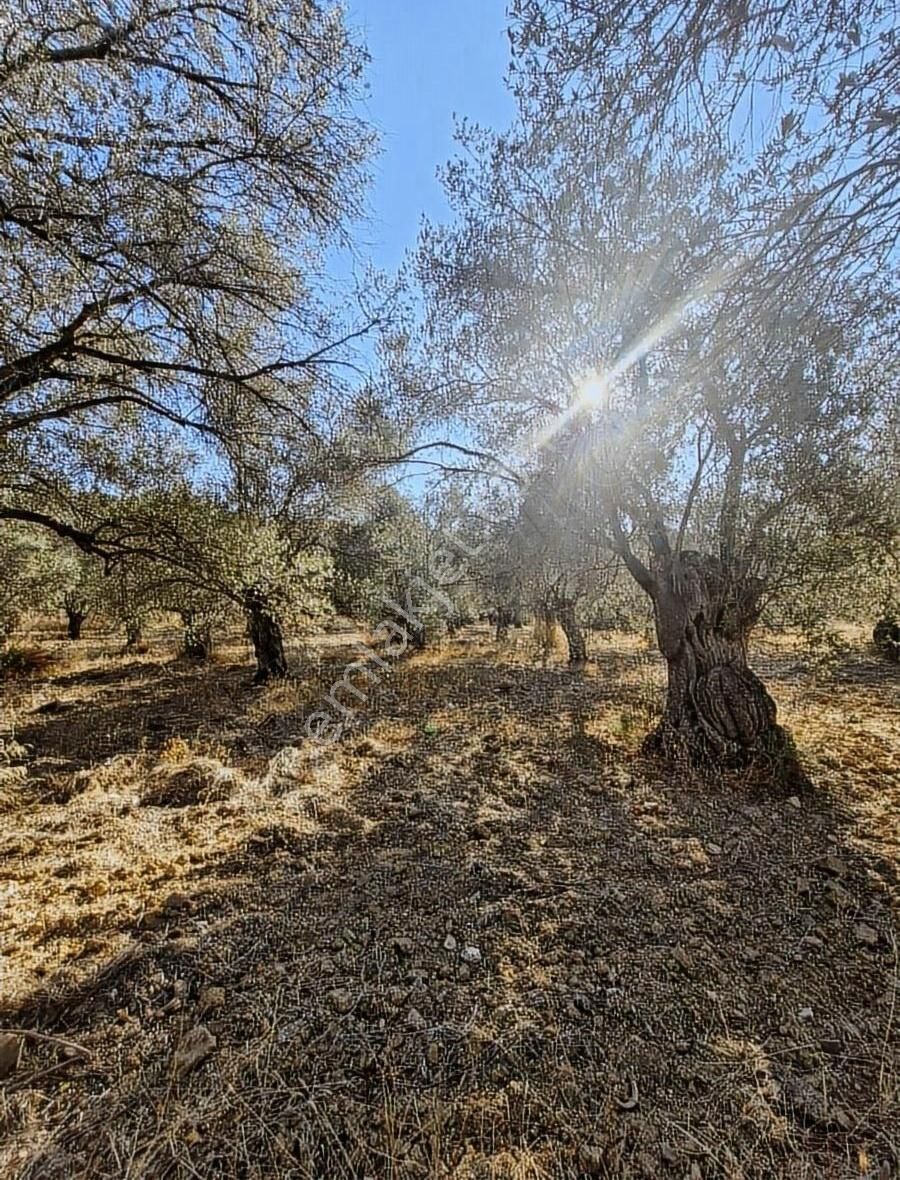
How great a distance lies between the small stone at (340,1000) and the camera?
2.06 metres

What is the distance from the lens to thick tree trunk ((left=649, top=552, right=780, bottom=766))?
183 inches

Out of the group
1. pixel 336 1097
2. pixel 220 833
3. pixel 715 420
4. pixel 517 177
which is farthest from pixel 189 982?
pixel 517 177

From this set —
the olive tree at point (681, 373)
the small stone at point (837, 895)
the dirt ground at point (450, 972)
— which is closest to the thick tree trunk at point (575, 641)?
the olive tree at point (681, 373)

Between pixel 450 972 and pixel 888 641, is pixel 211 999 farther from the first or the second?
pixel 888 641

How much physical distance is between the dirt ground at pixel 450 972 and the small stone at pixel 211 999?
1 centimetres

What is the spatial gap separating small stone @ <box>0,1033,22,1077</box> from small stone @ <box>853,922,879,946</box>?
3.50 metres

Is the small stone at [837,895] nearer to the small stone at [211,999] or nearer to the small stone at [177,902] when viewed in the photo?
the small stone at [211,999]

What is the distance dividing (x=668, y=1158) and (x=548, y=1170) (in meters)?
0.35

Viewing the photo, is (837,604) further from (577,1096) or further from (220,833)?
(220,833)

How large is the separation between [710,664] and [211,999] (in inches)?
175

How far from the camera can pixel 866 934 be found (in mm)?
2486

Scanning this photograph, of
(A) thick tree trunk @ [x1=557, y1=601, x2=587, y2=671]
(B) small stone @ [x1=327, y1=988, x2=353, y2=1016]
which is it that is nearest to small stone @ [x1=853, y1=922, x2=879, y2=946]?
(B) small stone @ [x1=327, y1=988, x2=353, y2=1016]

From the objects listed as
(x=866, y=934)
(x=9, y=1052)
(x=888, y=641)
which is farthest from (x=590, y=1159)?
(x=888, y=641)

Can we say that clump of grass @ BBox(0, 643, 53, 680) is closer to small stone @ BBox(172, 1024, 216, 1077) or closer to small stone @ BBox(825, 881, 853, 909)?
small stone @ BBox(172, 1024, 216, 1077)
